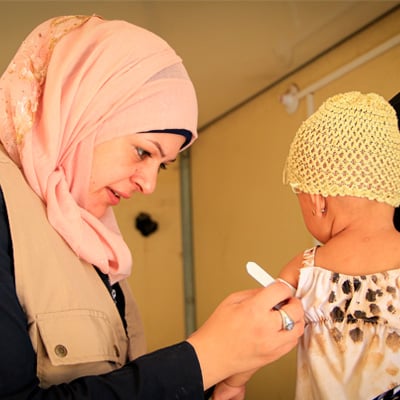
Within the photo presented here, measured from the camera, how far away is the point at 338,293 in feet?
2.39

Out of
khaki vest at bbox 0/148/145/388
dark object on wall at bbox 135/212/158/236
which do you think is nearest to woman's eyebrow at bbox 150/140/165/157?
khaki vest at bbox 0/148/145/388

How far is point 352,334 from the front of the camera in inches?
27.9

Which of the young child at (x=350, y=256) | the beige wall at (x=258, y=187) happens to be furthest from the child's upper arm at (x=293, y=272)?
the beige wall at (x=258, y=187)

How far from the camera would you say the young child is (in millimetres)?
691

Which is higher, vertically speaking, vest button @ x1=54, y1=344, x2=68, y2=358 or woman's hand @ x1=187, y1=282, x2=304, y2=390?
woman's hand @ x1=187, y1=282, x2=304, y2=390

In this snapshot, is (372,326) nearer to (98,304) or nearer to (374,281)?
(374,281)

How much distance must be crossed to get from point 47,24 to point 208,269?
6.33 feet

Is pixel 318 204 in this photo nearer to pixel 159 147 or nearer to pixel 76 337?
pixel 159 147

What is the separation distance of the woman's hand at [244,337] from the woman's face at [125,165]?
0.36 meters

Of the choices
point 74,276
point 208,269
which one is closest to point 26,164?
point 74,276

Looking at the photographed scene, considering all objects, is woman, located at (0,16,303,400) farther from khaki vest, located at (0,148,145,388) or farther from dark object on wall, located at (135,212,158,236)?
dark object on wall, located at (135,212,158,236)

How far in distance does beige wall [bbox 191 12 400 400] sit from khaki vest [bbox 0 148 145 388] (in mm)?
1204

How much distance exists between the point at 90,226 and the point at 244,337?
398 mm

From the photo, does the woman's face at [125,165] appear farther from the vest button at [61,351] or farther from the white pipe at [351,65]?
the white pipe at [351,65]
